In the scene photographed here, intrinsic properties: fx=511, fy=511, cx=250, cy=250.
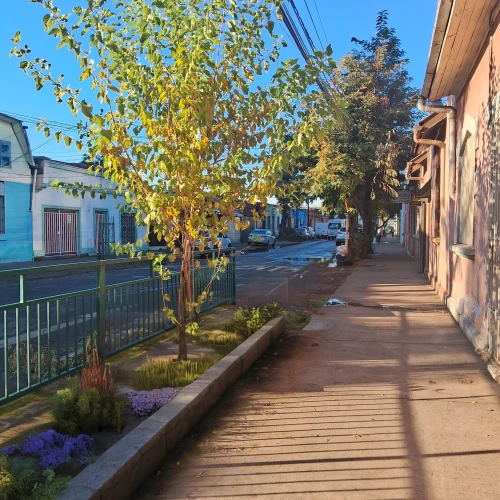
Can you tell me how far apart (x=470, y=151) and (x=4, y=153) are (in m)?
18.7

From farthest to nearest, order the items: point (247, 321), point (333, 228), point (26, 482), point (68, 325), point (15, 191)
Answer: point (333, 228)
point (15, 191)
point (247, 321)
point (68, 325)
point (26, 482)

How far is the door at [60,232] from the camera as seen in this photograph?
23.7 m

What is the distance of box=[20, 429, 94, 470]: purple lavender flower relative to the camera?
308cm

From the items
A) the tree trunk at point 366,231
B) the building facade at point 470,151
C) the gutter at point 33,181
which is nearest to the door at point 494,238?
the building facade at point 470,151

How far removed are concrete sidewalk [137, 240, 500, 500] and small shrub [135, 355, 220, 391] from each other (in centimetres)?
43

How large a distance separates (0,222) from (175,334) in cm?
1675

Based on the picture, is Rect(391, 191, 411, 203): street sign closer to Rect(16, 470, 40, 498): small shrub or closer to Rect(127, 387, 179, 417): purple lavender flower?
Rect(127, 387, 179, 417): purple lavender flower

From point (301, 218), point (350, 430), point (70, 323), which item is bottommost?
point (350, 430)

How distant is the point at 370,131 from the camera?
1931 cm

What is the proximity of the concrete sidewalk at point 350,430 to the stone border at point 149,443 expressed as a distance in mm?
103

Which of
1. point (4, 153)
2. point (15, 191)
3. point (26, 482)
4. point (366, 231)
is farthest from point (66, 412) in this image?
point (366, 231)

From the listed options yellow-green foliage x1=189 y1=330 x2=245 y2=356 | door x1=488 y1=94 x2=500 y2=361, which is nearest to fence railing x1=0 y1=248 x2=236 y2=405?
yellow-green foliage x1=189 y1=330 x2=245 y2=356

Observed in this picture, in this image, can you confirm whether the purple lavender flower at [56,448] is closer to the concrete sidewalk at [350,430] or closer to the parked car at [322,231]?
the concrete sidewalk at [350,430]

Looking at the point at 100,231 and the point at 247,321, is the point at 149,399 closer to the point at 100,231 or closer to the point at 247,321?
the point at 247,321
